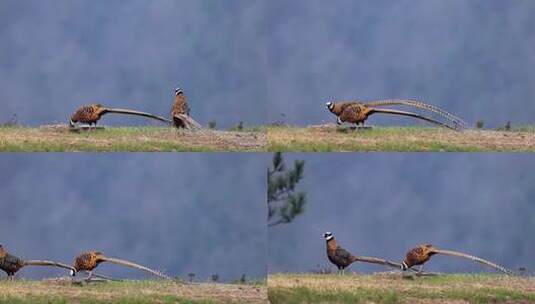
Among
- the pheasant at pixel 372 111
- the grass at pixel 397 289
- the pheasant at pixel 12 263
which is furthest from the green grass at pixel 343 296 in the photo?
the pheasant at pixel 12 263

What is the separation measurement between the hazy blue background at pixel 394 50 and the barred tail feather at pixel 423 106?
95mm

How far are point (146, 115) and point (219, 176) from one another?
30.9 inches

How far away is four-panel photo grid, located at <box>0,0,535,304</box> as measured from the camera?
1016 centimetres

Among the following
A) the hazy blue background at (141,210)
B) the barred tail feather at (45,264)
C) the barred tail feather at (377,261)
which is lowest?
the barred tail feather at (45,264)

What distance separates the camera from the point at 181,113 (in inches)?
408

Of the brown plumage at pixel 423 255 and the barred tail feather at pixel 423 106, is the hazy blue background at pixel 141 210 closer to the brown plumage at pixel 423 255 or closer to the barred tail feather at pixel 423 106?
the barred tail feather at pixel 423 106

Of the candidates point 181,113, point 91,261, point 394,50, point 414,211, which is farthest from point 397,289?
point 91,261

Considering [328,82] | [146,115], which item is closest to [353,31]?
[328,82]

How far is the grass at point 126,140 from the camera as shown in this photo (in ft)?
33.1

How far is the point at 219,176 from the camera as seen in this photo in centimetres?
1032

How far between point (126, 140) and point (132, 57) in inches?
26.8

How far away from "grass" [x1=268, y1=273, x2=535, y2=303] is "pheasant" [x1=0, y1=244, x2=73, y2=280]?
1.86m

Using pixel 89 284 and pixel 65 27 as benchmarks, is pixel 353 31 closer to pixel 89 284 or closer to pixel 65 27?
pixel 65 27

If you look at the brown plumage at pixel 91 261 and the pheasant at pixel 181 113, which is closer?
the brown plumage at pixel 91 261
